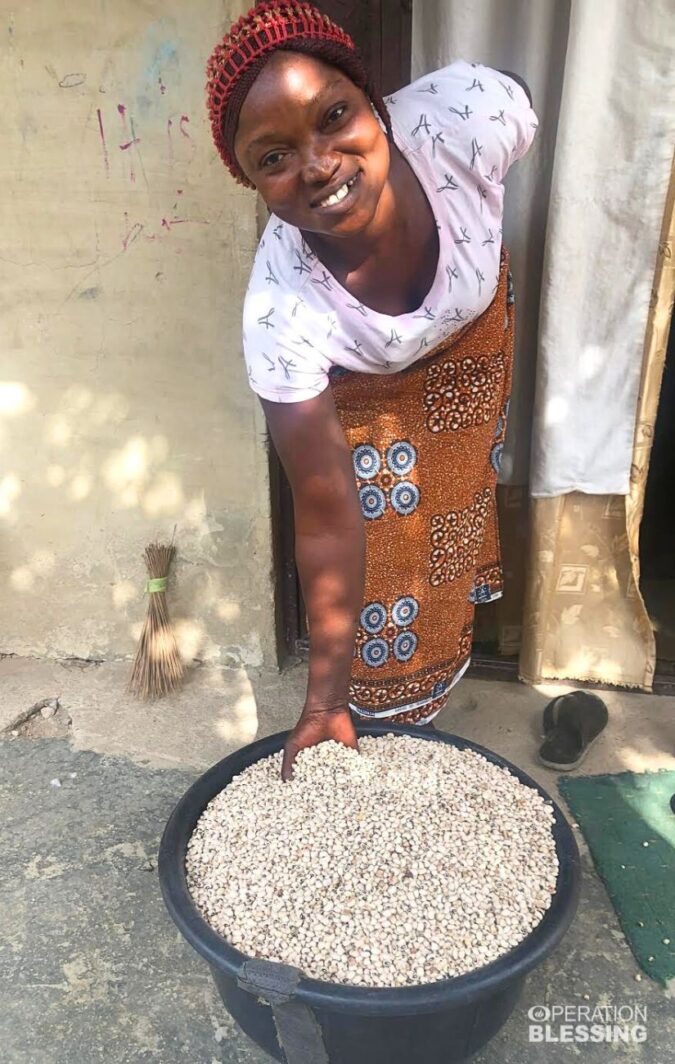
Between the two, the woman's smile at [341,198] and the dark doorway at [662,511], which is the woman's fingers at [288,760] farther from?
the dark doorway at [662,511]

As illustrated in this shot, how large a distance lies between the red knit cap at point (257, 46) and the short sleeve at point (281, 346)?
0.31 m

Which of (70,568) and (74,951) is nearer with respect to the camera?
(74,951)

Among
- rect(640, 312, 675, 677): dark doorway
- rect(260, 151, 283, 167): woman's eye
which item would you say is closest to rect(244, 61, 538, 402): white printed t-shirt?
rect(260, 151, 283, 167): woman's eye

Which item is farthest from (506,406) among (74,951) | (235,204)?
(74,951)

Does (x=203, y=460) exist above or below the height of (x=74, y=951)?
above

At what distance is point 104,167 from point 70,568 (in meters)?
1.15

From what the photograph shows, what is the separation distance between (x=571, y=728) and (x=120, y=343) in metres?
1.60

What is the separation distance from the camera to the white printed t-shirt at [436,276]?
1530 millimetres

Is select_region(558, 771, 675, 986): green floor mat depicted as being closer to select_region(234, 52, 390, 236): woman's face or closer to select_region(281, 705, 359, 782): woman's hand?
select_region(281, 705, 359, 782): woman's hand

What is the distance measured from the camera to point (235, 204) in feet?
7.07

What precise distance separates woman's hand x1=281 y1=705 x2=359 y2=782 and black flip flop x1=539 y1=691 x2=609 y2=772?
76cm

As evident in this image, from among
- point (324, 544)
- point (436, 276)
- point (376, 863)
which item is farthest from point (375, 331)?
point (376, 863)

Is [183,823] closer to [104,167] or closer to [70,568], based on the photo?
[70,568]

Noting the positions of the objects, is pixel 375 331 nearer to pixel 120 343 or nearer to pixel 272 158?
pixel 272 158
